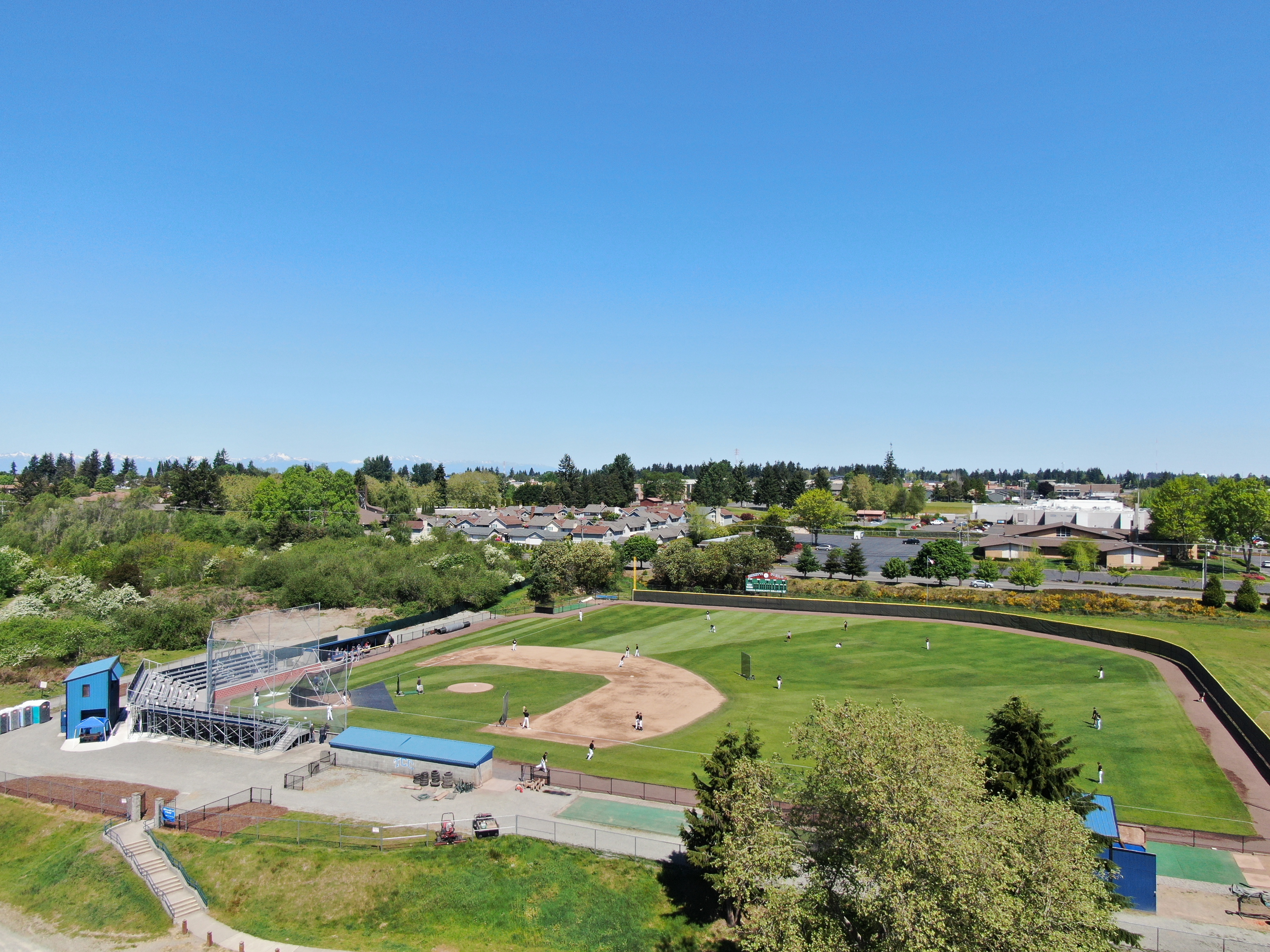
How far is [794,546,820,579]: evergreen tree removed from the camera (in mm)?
91688

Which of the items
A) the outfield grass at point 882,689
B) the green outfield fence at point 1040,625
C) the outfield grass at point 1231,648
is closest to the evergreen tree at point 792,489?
the green outfield fence at point 1040,625

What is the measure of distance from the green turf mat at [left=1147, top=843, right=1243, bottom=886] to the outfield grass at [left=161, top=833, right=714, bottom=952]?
16793 mm

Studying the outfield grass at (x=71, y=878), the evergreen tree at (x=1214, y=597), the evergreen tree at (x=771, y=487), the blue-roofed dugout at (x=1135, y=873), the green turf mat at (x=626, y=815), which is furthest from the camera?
the evergreen tree at (x=771, y=487)

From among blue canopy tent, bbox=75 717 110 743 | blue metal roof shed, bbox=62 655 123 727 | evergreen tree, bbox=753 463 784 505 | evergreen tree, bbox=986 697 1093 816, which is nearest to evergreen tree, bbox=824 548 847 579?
evergreen tree, bbox=986 697 1093 816

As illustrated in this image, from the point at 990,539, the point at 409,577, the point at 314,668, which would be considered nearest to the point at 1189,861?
the point at 314,668

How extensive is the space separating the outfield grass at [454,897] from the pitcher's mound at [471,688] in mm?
21519

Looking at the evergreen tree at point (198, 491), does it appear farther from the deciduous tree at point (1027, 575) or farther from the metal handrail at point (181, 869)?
the deciduous tree at point (1027, 575)

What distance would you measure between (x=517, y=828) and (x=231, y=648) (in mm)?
23961

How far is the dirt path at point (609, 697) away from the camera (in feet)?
134

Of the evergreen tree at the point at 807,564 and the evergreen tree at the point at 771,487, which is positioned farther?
the evergreen tree at the point at 771,487

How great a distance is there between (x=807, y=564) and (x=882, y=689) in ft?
143

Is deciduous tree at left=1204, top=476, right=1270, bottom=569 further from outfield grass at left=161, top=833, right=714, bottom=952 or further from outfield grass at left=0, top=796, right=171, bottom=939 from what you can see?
outfield grass at left=0, top=796, right=171, bottom=939

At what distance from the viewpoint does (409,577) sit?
78.2m

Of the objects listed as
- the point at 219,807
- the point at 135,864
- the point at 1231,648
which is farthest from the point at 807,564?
the point at 135,864
